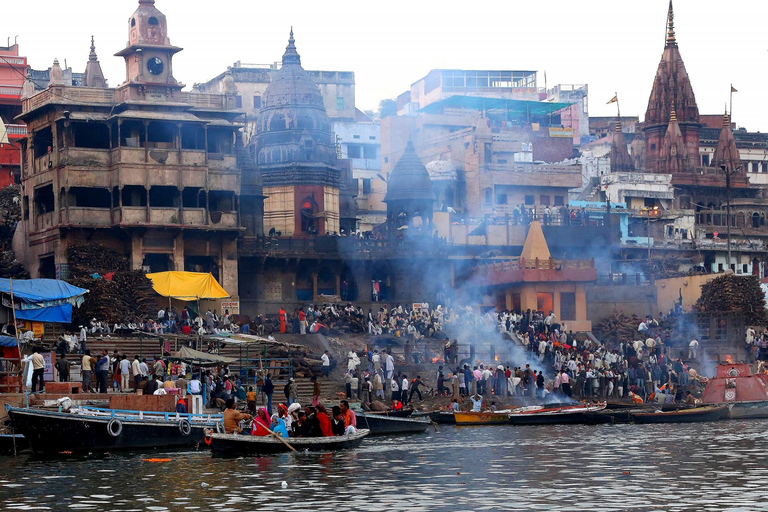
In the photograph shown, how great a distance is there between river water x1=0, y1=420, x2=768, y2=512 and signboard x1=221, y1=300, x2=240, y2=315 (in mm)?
20003

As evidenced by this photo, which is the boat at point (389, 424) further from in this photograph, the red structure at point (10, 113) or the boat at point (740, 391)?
the red structure at point (10, 113)

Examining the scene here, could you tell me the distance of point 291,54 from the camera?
66250mm

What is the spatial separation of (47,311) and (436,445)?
12774mm

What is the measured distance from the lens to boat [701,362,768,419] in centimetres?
3925

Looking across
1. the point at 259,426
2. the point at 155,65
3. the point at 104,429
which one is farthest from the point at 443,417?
the point at 155,65

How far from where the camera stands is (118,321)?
1743 inches

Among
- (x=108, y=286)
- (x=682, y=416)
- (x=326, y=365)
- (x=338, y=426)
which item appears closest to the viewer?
(x=338, y=426)

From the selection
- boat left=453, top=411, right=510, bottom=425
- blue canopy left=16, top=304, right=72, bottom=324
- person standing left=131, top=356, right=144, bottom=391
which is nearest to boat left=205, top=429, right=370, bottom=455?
person standing left=131, top=356, right=144, bottom=391

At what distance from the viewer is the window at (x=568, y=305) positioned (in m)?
55.4

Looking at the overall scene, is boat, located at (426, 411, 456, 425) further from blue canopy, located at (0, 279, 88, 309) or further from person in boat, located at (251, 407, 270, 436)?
blue canopy, located at (0, 279, 88, 309)

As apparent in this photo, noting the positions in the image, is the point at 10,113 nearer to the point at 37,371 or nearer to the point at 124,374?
the point at 124,374

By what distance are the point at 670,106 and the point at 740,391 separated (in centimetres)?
4992

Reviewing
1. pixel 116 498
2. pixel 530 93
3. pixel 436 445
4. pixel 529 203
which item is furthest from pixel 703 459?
pixel 530 93


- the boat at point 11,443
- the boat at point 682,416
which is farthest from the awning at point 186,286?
the boat at point 11,443
